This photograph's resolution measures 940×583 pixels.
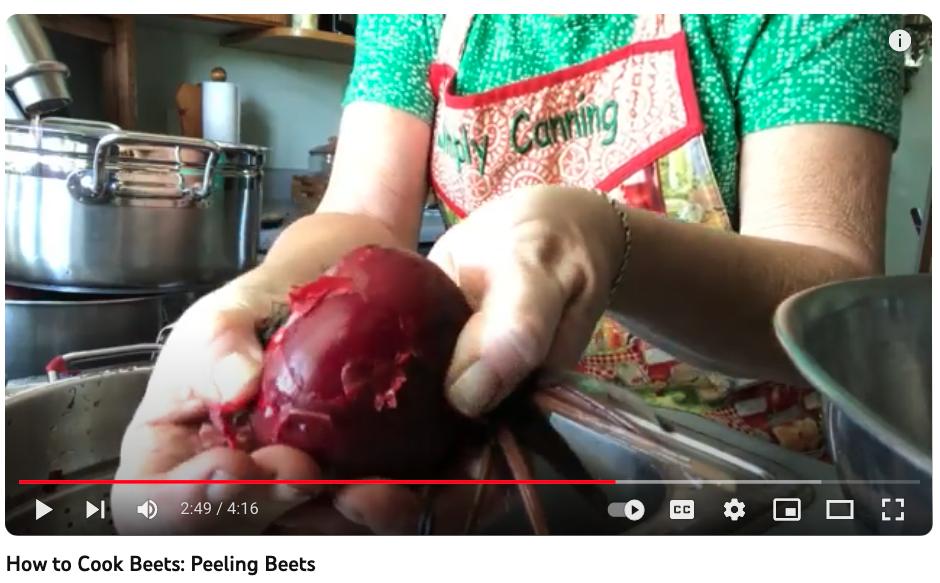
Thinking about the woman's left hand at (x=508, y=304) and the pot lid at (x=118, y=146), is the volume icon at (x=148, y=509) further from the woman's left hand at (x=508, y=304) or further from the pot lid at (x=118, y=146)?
the pot lid at (x=118, y=146)

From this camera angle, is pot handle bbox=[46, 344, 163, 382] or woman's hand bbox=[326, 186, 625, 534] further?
pot handle bbox=[46, 344, 163, 382]

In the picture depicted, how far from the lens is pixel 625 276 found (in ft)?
1.13

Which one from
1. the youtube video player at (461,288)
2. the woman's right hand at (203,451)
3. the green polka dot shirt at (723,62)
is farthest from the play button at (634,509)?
the green polka dot shirt at (723,62)

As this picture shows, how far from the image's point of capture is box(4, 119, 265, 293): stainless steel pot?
40 centimetres

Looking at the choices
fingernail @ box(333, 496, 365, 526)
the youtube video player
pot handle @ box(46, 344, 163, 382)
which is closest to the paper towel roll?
the youtube video player

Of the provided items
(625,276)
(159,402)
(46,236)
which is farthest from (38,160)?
(625,276)

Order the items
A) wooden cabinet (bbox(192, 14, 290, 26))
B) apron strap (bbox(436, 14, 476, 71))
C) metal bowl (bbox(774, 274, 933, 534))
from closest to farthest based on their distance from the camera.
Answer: metal bowl (bbox(774, 274, 933, 534)) → wooden cabinet (bbox(192, 14, 290, 26)) → apron strap (bbox(436, 14, 476, 71))

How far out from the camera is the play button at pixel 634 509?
0.28 meters

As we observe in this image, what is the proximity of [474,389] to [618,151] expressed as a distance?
0.23 m

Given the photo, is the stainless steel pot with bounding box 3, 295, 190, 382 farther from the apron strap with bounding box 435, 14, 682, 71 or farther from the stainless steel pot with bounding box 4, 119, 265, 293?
the apron strap with bounding box 435, 14, 682, 71

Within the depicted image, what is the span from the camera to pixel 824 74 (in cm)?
38

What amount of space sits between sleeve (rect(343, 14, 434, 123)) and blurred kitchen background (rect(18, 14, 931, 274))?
12mm

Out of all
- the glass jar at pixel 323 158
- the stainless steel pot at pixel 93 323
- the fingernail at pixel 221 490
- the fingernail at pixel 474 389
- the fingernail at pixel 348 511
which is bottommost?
the fingernail at pixel 348 511

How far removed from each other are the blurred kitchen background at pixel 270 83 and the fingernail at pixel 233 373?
0.12 metres
